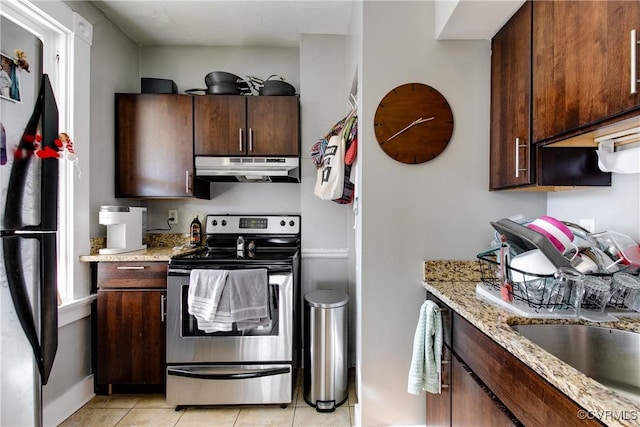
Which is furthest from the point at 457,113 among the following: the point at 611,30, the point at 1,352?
the point at 1,352

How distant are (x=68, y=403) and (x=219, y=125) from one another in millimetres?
2081

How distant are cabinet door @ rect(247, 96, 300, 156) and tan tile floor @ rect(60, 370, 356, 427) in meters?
1.78

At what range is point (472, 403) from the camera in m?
1.04

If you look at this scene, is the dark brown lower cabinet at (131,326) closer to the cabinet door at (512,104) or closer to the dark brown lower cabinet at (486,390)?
the dark brown lower cabinet at (486,390)

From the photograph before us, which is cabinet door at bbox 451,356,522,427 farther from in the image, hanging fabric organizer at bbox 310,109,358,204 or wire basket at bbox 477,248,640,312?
hanging fabric organizer at bbox 310,109,358,204

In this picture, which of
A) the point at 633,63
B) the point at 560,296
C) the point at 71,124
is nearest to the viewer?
the point at 633,63

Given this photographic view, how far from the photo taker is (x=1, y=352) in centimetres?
105

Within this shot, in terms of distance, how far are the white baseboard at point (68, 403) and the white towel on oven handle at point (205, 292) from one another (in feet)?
3.03

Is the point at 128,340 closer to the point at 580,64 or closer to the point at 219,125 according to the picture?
the point at 219,125

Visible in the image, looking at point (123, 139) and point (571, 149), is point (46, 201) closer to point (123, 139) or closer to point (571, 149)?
point (123, 139)

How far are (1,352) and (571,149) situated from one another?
7.62ft

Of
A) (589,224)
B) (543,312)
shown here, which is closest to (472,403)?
(543,312)

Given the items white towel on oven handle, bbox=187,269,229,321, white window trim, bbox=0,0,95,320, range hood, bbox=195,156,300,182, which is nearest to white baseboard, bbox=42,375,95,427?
white window trim, bbox=0,0,95,320

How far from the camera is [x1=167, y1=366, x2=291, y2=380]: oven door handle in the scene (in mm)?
1898
